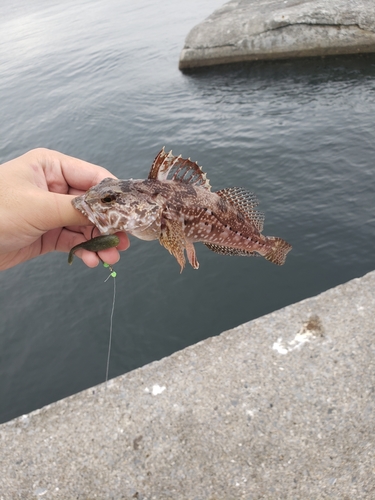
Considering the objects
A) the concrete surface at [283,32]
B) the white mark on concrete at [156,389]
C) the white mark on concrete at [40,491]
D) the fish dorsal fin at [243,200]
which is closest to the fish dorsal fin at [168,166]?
the fish dorsal fin at [243,200]

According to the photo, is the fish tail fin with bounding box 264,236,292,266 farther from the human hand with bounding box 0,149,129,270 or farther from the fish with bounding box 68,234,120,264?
the fish with bounding box 68,234,120,264

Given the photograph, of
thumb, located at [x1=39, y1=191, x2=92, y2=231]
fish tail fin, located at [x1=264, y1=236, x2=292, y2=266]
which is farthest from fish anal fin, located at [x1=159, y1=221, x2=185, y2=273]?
fish tail fin, located at [x1=264, y1=236, x2=292, y2=266]

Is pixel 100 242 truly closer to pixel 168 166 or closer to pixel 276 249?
pixel 168 166

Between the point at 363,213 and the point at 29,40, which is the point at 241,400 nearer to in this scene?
the point at 363,213

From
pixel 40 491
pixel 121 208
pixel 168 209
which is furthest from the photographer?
pixel 40 491

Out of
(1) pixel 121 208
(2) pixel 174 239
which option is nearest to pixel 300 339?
(2) pixel 174 239

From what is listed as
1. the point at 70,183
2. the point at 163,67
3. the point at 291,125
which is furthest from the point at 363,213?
the point at 163,67

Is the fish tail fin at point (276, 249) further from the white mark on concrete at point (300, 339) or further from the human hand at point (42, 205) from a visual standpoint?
the human hand at point (42, 205)
